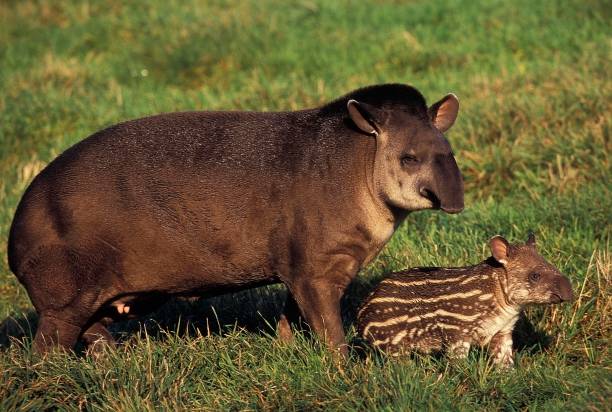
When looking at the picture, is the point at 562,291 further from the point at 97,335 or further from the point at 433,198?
the point at 97,335

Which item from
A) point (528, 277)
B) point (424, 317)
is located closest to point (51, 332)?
point (424, 317)

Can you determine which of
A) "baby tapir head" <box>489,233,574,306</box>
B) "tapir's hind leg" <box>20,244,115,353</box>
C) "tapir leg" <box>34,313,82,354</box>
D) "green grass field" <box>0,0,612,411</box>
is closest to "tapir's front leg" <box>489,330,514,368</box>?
"green grass field" <box>0,0,612,411</box>

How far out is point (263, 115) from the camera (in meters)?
6.18

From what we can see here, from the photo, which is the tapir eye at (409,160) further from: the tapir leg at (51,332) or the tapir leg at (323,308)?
the tapir leg at (51,332)

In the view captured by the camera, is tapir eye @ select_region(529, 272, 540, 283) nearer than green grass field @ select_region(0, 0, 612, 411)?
No

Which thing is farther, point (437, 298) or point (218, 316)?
point (218, 316)

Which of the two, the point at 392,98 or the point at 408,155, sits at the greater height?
the point at 392,98

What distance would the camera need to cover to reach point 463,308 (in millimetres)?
5836

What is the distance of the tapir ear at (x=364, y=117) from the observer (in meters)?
5.78

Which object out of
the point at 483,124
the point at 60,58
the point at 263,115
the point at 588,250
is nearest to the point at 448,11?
the point at 483,124

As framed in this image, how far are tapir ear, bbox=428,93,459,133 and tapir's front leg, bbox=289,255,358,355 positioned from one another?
3.30 ft

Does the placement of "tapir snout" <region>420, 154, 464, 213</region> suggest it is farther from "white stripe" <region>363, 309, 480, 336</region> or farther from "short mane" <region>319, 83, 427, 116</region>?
"white stripe" <region>363, 309, 480, 336</region>

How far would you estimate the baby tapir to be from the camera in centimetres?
581

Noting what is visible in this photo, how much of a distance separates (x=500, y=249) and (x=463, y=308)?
42cm
